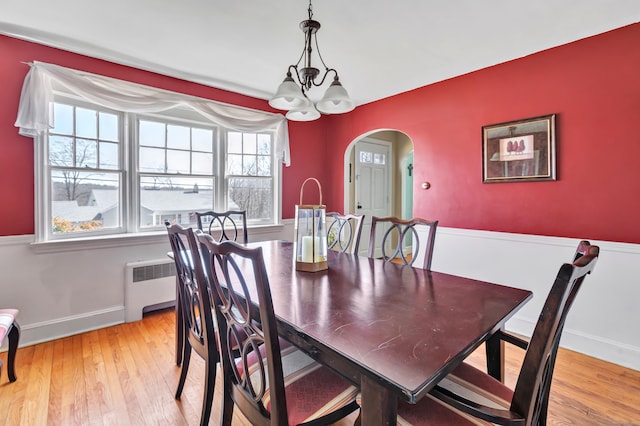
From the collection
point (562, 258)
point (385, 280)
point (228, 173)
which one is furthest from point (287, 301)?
Result: point (228, 173)

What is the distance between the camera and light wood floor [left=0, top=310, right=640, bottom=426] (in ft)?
5.46

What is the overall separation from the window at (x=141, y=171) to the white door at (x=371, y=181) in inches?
60.5

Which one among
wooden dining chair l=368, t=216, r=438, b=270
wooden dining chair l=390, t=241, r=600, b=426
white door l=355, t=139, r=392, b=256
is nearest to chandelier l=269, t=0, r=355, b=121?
wooden dining chair l=368, t=216, r=438, b=270

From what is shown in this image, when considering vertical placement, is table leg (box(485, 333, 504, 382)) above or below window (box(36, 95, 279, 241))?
below

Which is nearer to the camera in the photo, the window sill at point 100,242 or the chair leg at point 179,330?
the chair leg at point 179,330

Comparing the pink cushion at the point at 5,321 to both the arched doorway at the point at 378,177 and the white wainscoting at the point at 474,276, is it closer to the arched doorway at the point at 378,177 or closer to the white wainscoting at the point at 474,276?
the white wainscoting at the point at 474,276

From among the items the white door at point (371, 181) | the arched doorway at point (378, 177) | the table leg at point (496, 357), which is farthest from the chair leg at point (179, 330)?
the white door at point (371, 181)

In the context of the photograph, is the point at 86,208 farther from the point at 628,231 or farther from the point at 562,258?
the point at 628,231

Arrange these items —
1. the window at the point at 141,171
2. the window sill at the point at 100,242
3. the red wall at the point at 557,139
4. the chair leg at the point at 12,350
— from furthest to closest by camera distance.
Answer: the window at the point at 141,171
the window sill at the point at 100,242
the red wall at the point at 557,139
the chair leg at the point at 12,350

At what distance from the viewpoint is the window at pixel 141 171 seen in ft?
8.63

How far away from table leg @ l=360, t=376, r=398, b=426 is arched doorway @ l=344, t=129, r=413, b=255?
3594mm

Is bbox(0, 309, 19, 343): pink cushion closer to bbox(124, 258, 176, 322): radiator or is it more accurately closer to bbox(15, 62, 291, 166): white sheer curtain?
bbox(124, 258, 176, 322): radiator

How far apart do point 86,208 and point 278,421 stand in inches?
109

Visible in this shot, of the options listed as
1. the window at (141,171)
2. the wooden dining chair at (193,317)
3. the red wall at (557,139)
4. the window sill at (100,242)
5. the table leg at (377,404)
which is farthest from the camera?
the window at (141,171)
